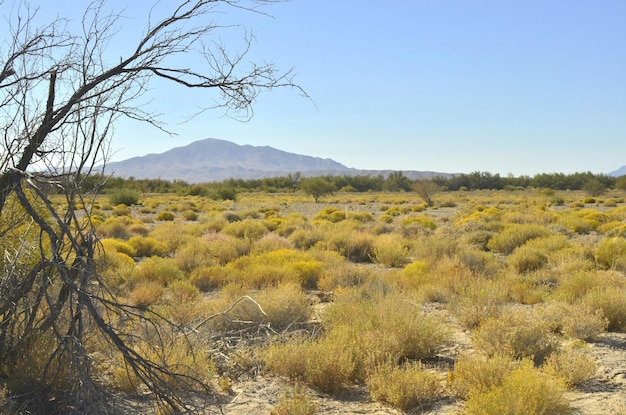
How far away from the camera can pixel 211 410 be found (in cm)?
534

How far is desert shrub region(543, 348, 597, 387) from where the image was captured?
581 centimetres

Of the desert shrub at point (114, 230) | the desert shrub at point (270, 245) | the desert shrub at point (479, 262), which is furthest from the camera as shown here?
the desert shrub at point (114, 230)

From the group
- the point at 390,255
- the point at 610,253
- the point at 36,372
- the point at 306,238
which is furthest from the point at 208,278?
the point at 610,253

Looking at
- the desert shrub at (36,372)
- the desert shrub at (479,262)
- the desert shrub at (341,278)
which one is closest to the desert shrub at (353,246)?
the desert shrub at (479,262)

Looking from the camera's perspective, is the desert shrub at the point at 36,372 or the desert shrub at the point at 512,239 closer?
the desert shrub at the point at 36,372

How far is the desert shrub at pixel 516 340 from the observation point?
21.3 ft

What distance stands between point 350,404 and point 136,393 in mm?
2141

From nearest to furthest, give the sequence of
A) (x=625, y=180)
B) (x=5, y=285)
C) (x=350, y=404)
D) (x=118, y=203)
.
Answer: (x=5, y=285), (x=350, y=404), (x=118, y=203), (x=625, y=180)

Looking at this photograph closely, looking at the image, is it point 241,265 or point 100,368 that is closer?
point 100,368

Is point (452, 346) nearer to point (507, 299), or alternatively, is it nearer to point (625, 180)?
point (507, 299)

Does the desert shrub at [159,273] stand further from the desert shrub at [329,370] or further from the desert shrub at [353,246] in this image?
the desert shrub at [329,370]

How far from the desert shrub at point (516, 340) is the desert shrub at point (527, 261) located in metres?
6.15

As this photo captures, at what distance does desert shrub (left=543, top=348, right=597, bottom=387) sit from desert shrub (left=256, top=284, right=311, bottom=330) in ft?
11.3

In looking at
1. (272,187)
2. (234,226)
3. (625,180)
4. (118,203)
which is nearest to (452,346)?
(234,226)
